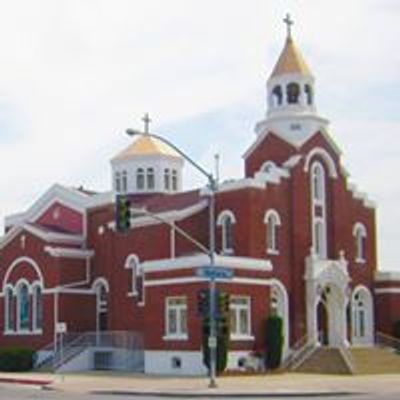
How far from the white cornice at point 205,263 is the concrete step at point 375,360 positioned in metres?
6.68

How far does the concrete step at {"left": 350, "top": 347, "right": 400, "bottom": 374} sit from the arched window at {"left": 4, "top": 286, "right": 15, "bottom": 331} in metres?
20.6

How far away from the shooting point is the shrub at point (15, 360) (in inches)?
2137

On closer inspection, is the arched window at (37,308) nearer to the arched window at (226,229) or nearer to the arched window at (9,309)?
the arched window at (9,309)

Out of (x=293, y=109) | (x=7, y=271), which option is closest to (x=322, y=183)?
(x=293, y=109)

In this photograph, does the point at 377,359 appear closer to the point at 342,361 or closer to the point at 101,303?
the point at 342,361

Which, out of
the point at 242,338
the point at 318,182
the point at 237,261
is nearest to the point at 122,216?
the point at 237,261

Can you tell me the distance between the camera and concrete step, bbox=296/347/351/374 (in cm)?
4884

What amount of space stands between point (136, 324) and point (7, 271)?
10.2 metres

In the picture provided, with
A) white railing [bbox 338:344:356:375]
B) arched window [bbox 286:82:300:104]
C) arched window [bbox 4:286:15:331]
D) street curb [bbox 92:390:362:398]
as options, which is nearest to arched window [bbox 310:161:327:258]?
arched window [bbox 286:82:300:104]

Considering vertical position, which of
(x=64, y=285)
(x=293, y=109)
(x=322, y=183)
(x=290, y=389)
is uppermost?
(x=293, y=109)

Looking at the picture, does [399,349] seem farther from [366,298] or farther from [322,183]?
[322,183]

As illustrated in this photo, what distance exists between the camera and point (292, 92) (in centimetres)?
5822

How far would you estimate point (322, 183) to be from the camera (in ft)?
188

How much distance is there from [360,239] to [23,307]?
2065 cm
